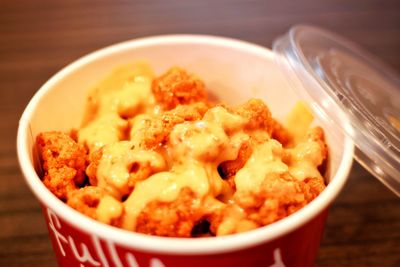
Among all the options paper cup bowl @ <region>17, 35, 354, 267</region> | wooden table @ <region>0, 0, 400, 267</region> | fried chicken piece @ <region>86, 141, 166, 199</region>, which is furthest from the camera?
wooden table @ <region>0, 0, 400, 267</region>

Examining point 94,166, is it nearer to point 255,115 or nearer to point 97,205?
point 97,205

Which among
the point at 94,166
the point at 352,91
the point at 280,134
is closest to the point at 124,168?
the point at 94,166

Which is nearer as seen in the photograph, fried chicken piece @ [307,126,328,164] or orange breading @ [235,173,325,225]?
orange breading @ [235,173,325,225]

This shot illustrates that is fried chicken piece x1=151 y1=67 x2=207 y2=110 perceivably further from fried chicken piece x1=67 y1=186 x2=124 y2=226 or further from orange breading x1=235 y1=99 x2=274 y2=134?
fried chicken piece x1=67 y1=186 x2=124 y2=226

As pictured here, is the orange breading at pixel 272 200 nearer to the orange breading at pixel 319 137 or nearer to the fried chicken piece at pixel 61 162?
the orange breading at pixel 319 137

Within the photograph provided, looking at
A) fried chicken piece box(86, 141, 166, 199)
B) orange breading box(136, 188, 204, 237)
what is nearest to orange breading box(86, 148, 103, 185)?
fried chicken piece box(86, 141, 166, 199)

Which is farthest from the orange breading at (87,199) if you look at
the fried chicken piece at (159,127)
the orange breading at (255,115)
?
the orange breading at (255,115)
